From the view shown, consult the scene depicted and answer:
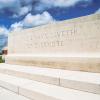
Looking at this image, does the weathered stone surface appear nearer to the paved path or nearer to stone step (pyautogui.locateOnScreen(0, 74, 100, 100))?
stone step (pyautogui.locateOnScreen(0, 74, 100, 100))

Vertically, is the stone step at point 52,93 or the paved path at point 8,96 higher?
the stone step at point 52,93

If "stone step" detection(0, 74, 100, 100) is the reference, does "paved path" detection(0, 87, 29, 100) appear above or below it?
below

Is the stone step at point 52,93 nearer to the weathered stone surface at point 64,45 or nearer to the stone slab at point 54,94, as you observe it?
the stone slab at point 54,94

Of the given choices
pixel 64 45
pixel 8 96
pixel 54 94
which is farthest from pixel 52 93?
pixel 64 45

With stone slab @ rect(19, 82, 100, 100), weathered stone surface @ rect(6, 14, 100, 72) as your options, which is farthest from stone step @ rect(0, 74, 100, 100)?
weathered stone surface @ rect(6, 14, 100, 72)

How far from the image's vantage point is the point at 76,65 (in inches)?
175

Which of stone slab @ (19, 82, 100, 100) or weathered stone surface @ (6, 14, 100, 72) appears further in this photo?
weathered stone surface @ (6, 14, 100, 72)

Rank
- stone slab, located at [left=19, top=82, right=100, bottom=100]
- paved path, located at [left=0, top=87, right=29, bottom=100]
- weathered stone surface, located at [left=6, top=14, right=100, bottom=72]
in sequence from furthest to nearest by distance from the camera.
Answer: weathered stone surface, located at [left=6, top=14, right=100, bottom=72]
paved path, located at [left=0, top=87, right=29, bottom=100]
stone slab, located at [left=19, top=82, right=100, bottom=100]

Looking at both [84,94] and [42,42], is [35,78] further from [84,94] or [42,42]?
[42,42]

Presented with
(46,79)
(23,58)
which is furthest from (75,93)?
(23,58)

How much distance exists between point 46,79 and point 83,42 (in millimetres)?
1825

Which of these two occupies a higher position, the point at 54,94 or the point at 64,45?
the point at 64,45

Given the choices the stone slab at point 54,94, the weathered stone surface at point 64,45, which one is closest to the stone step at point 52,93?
the stone slab at point 54,94

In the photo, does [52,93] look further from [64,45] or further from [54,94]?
[64,45]
